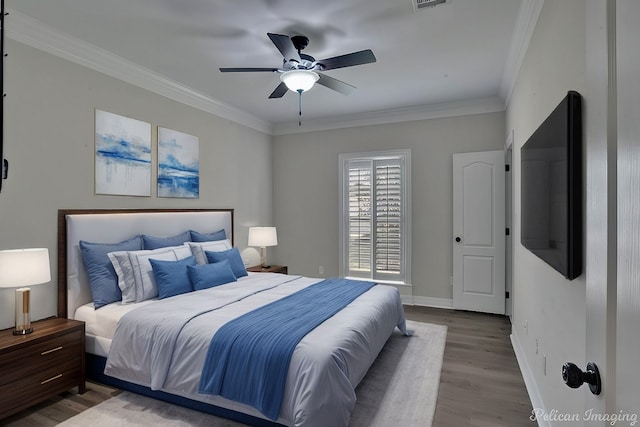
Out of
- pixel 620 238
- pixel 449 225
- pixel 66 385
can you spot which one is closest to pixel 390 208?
pixel 449 225

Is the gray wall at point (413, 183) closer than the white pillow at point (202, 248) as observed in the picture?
No

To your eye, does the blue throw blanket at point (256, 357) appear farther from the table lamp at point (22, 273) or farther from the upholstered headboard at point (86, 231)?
the upholstered headboard at point (86, 231)

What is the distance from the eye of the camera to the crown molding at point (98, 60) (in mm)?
2735

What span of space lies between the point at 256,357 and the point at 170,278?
4.87ft

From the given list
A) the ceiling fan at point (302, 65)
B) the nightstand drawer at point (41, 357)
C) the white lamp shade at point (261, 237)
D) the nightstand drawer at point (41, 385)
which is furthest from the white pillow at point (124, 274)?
the white lamp shade at point (261, 237)

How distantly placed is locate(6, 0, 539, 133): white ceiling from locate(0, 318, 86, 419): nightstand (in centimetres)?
226

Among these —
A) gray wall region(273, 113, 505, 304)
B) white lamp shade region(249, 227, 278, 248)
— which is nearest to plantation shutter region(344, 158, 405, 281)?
gray wall region(273, 113, 505, 304)

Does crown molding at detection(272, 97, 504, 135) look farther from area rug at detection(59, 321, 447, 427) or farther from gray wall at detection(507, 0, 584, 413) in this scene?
area rug at detection(59, 321, 447, 427)

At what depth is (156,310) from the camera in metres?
2.74

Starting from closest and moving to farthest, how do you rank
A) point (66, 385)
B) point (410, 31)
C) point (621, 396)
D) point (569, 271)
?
point (621, 396)
point (569, 271)
point (66, 385)
point (410, 31)

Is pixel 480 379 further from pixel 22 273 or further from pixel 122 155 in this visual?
pixel 122 155

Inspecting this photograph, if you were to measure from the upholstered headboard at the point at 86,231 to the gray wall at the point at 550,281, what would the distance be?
141 inches

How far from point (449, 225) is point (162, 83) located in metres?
4.08

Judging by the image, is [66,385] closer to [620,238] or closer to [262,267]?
[262,267]
